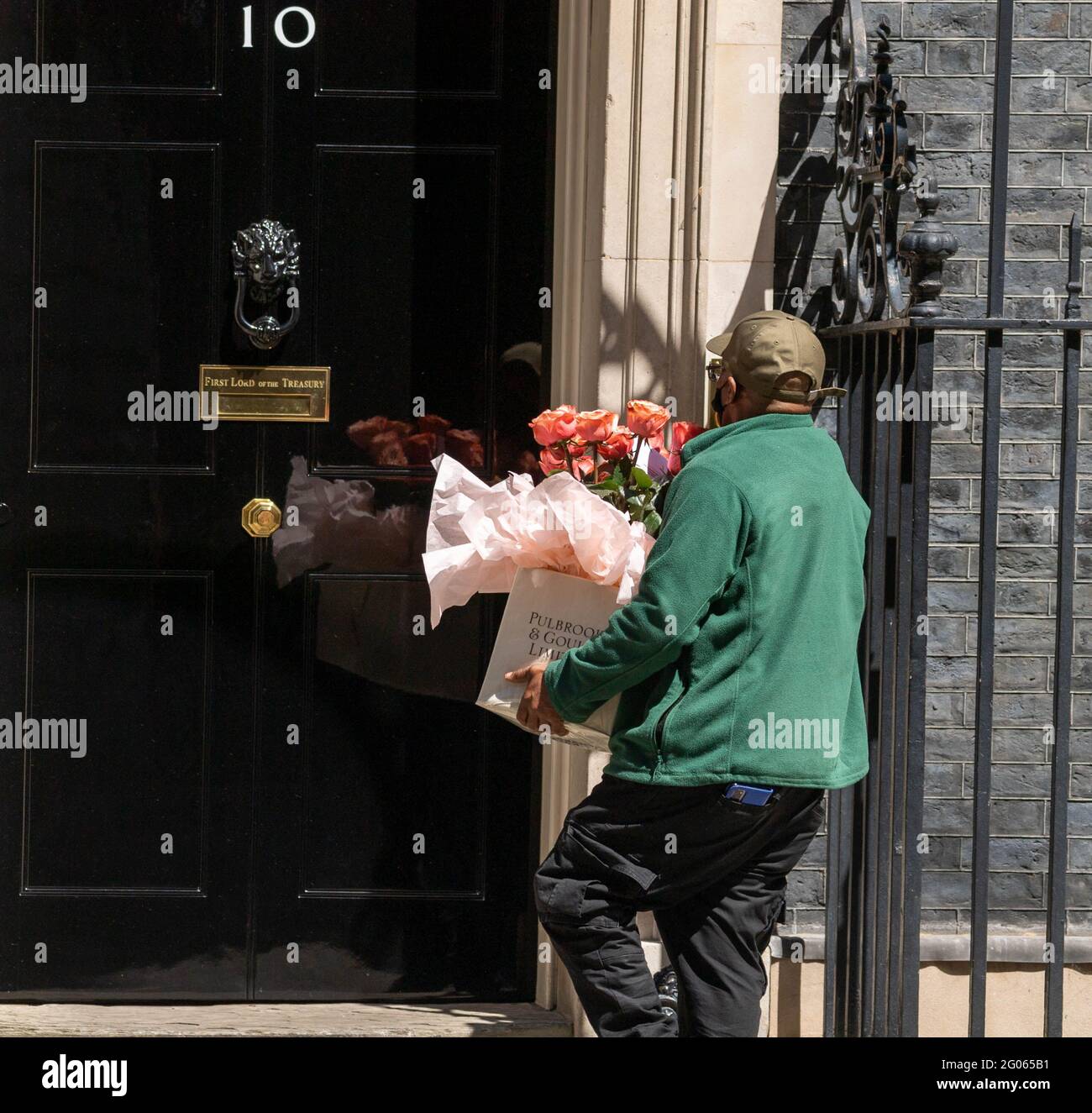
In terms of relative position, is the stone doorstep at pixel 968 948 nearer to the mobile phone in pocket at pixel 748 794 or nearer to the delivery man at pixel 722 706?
the delivery man at pixel 722 706

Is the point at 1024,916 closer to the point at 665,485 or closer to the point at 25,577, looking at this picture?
the point at 665,485

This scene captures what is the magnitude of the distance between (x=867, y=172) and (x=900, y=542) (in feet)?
3.07

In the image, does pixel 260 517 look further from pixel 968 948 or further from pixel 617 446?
pixel 968 948

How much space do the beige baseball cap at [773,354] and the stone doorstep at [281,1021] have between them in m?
2.09

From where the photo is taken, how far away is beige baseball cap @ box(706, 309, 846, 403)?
2771mm

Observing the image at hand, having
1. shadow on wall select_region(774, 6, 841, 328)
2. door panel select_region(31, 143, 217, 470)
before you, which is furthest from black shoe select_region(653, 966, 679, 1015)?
door panel select_region(31, 143, 217, 470)

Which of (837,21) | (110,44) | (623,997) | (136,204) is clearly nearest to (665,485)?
(623,997)

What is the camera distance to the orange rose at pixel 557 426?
297cm

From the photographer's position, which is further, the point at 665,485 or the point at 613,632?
the point at 665,485

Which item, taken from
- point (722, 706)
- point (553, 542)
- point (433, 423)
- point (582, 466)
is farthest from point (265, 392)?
point (722, 706)

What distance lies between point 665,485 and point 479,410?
3.79 ft

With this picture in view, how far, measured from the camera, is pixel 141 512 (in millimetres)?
4031

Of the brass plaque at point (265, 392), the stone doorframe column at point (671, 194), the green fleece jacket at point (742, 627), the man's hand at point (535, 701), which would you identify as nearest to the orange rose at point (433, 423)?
the brass plaque at point (265, 392)

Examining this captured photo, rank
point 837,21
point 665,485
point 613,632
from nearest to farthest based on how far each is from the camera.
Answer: point 613,632 < point 665,485 < point 837,21
